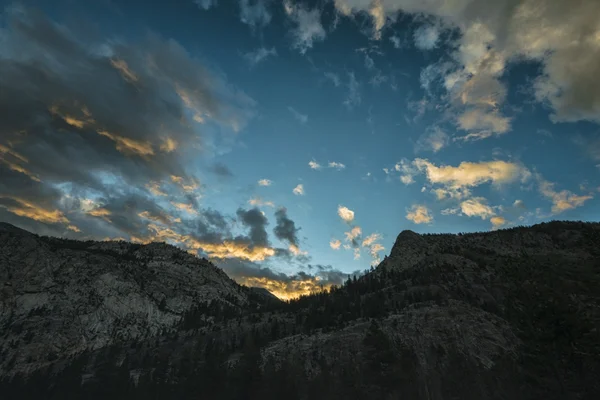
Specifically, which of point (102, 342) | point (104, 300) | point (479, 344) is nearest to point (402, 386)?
point (479, 344)

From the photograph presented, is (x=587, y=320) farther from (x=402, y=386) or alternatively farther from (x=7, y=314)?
(x=7, y=314)

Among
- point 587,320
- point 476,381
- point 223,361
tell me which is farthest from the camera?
point 223,361

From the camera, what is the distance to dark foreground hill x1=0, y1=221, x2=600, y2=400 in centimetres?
9119

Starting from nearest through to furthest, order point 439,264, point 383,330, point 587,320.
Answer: point 587,320, point 383,330, point 439,264

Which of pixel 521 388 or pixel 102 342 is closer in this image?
pixel 521 388

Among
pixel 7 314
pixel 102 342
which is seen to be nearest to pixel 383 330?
pixel 102 342

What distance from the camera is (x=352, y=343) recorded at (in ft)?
442

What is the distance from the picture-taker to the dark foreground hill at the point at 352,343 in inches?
3590

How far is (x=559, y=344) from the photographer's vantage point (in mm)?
64938

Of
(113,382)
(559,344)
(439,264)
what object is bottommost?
(113,382)

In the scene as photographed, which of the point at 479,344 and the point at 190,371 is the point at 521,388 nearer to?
the point at 479,344

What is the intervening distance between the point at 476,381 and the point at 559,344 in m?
55.5

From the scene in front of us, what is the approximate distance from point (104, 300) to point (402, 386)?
160380 millimetres

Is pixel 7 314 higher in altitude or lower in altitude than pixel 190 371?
higher
